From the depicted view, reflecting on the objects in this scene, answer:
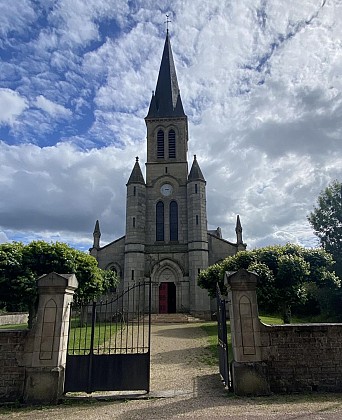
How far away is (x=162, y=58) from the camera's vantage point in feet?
142

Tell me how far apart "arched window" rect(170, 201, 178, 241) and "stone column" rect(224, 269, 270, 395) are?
25838 millimetres

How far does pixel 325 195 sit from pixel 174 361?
2860 cm

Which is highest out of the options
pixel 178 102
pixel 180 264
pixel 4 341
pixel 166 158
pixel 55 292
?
pixel 178 102

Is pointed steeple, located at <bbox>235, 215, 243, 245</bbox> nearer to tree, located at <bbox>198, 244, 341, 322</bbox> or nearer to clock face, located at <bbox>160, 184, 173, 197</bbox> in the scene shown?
clock face, located at <bbox>160, 184, 173, 197</bbox>

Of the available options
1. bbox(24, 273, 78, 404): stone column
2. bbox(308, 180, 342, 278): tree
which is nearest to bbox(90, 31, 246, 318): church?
bbox(308, 180, 342, 278): tree

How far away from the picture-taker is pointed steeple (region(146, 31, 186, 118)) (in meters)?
38.6

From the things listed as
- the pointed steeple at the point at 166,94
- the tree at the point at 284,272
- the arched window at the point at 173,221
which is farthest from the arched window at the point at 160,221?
the tree at the point at 284,272

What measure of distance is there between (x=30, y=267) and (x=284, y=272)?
1291 centimetres

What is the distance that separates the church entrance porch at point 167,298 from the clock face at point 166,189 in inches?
361

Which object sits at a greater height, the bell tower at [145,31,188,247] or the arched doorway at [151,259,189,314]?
the bell tower at [145,31,188,247]

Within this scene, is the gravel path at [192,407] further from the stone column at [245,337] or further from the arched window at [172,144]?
the arched window at [172,144]

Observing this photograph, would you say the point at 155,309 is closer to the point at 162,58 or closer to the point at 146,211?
the point at 146,211

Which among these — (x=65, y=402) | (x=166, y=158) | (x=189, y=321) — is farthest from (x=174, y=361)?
(x=166, y=158)

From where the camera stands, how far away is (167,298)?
3288 cm
